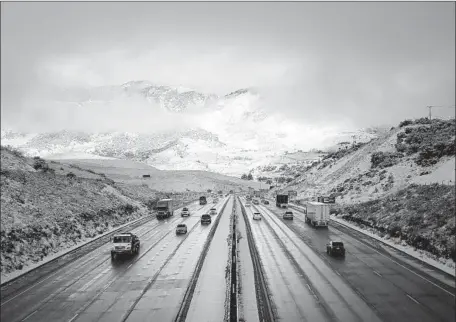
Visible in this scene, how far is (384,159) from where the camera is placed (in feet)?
291

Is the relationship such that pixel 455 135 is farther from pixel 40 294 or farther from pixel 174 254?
pixel 40 294

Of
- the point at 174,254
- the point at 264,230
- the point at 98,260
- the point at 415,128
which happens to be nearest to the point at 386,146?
the point at 415,128

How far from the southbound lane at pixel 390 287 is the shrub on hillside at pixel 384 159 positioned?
157 feet

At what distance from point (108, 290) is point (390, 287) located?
59.8ft

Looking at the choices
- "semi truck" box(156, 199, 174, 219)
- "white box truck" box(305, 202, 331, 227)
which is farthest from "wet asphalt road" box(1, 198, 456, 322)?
"semi truck" box(156, 199, 174, 219)

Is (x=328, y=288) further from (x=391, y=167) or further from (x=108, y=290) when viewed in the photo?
(x=391, y=167)

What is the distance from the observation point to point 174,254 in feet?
124

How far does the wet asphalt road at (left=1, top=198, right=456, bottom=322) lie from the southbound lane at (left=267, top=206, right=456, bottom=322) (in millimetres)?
49

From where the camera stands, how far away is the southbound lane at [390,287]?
20.3 m

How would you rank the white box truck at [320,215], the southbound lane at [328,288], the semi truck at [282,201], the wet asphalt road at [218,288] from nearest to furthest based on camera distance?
the southbound lane at [328,288], the wet asphalt road at [218,288], the white box truck at [320,215], the semi truck at [282,201]

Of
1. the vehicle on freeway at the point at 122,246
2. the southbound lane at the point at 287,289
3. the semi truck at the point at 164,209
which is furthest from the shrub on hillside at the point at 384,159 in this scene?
the vehicle on freeway at the point at 122,246

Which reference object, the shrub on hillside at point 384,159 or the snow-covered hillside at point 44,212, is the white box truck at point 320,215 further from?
the shrub on hillside at point 384,159

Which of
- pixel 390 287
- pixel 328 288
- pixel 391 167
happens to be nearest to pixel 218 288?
pixel 328 288

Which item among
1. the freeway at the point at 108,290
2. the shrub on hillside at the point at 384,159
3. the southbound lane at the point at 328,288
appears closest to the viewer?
the southbound lane at the point at 328,288
